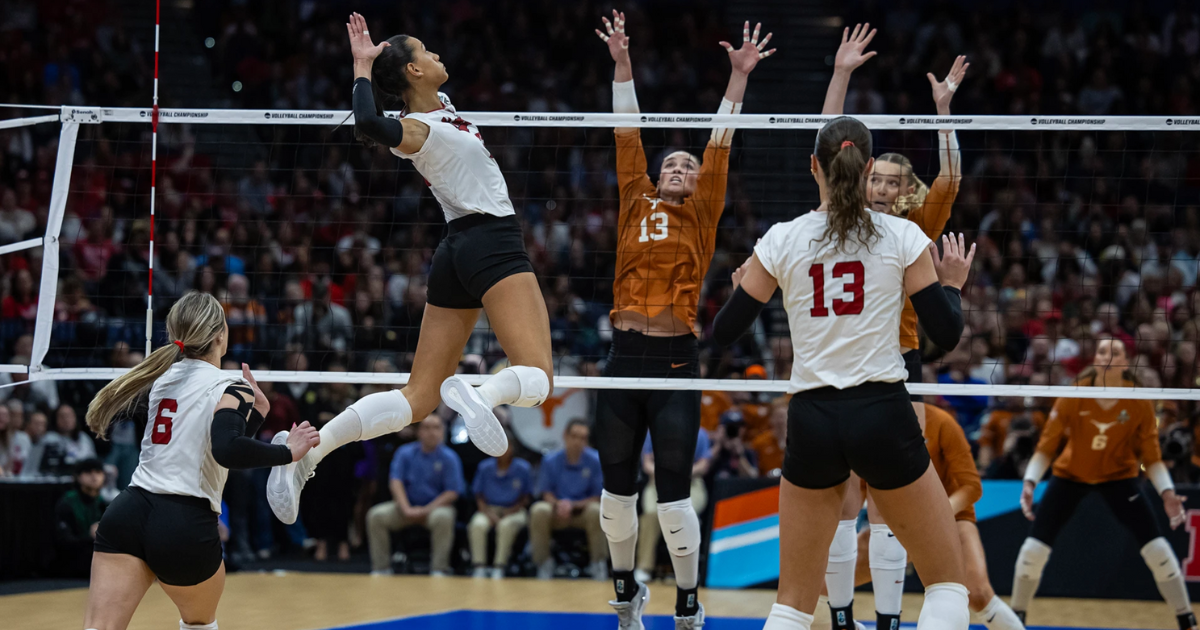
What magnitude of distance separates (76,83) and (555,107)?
22.6 feet

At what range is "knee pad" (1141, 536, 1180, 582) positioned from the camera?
8125 mm

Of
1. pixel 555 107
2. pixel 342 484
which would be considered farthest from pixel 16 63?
pixel 342 484

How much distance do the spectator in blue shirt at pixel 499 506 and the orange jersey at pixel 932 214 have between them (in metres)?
5.81

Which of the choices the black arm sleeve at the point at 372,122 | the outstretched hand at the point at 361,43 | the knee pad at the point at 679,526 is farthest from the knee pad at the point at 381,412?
the knee pad at the point at 679,526

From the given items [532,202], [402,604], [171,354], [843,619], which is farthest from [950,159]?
[532,202]

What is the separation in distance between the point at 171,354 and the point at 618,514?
2.63 metres

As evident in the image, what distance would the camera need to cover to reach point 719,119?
6.71 m

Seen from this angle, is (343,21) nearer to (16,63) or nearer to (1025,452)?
(16,63)

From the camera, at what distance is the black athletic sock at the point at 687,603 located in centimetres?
657

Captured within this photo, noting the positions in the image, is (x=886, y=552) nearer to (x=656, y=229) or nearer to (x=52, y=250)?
(x=656, y=229)

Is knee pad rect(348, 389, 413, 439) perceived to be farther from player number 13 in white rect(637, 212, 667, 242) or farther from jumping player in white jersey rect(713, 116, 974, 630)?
player number 13 in white rect(637, 212, 667, 242)

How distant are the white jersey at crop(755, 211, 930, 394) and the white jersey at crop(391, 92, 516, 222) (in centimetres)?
158

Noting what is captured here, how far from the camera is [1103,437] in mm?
8242

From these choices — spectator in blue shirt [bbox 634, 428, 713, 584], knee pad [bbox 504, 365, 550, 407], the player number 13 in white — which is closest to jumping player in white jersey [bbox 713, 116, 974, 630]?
knee pad [bbox 504, 365, 550, 407]
